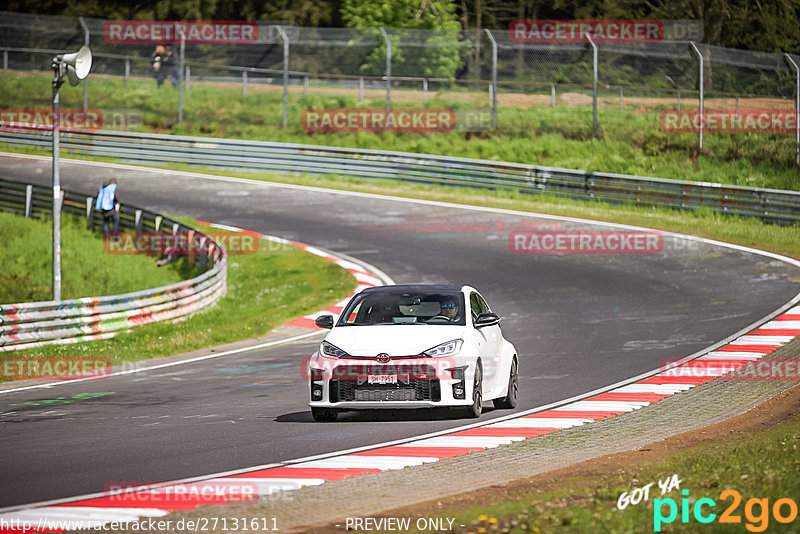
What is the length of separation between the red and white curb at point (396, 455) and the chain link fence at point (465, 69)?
19.1 m

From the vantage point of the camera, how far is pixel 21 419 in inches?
493

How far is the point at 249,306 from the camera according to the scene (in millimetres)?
23922

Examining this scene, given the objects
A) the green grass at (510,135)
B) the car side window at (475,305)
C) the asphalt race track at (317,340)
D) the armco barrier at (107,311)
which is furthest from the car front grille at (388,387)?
the green grass at (510,135)

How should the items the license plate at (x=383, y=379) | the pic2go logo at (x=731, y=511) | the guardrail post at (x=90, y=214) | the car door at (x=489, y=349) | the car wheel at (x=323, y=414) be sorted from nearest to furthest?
the pic2go logo at (x=731, y=511) → the license plate at (x=383, y=379) → the car wheel at (x=323, y=414) → the car door at (x=489, y=349) → the guardrail post at (x=90, y=214)

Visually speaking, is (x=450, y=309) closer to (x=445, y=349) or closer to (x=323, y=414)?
(x=445, y=349)

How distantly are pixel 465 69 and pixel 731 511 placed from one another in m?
35.6

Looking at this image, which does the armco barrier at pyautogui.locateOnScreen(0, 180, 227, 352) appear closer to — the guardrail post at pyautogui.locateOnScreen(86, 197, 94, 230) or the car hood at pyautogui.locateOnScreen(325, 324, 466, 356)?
the guardrail post at pyautogui.locateOnScreen(86, 197, 94, 230)

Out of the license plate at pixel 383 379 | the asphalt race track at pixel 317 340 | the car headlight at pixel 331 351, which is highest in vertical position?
the car headlight at pixel 331 351

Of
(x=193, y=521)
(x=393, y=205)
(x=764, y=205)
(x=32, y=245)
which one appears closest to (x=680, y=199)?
(x=764, y=205)

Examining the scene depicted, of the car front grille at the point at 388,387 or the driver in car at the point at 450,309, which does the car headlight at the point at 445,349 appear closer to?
the car front grille at the point at 388,387

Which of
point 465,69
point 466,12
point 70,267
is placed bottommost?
point 70,267

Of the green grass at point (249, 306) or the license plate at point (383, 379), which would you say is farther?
the green grass at point (249, 306)

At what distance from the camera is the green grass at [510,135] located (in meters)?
34.7

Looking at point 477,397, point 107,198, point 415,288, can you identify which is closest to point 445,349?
point 477,397
